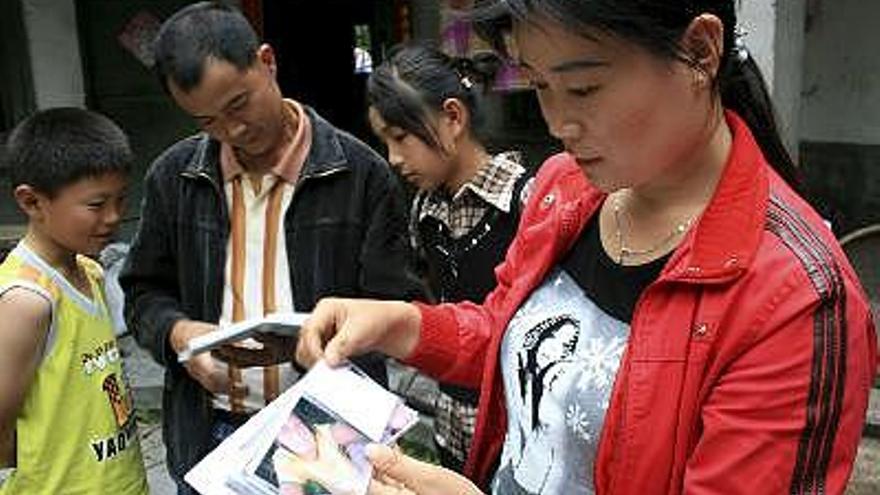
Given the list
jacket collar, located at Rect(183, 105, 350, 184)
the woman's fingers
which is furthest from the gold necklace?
jacket collar, located at Rect(183, 105, 350, 184)

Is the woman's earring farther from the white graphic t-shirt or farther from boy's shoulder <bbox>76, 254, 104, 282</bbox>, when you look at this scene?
boy's shoulder <bbox>76, 254, 104, 282</bbox>

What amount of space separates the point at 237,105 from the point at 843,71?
571 cm

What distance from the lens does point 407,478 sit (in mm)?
1280

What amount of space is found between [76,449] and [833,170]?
614 cm

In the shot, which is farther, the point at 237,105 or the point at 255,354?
the point at 237,105

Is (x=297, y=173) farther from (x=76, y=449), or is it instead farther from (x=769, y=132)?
(x=769, y=132)

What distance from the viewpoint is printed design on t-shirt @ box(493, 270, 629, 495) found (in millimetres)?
1273

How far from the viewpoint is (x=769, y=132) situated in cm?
136

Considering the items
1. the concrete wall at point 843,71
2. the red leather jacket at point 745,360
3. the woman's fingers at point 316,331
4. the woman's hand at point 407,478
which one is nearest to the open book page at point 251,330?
the woman's fingers at point 316,331

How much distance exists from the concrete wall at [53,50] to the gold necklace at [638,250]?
493cm

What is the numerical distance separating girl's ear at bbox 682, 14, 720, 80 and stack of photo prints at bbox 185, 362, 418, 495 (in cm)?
71

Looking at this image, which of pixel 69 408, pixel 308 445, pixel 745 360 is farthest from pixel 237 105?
pixel 745 360

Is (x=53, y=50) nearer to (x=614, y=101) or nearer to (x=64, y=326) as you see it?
(x=64, y=326)

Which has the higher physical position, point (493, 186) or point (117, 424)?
point (493, 186)
